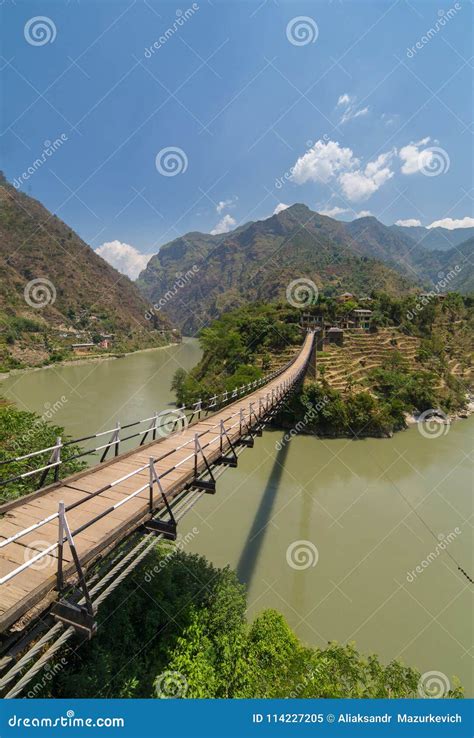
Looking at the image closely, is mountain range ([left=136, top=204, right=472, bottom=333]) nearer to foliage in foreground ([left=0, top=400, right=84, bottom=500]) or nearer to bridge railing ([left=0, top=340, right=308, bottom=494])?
foliage in foreground ([left=0, top=400, right=84, bottom=500])

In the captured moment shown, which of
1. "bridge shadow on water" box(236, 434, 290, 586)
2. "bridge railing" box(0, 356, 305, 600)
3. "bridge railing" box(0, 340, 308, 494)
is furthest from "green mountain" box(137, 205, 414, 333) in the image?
"bridge railing" box(0, 356, 305, 600)

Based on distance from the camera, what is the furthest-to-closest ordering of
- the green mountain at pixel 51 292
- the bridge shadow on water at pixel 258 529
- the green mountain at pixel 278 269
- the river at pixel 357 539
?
the green mountain at pixel 278 269 → the green mountain at pixel 51 292 → the bridge shadow on water at pixel 258 529 → the river at pixel 357 539

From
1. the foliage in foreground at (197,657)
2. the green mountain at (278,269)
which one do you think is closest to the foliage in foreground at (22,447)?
the foliage in foreground at (197,657)

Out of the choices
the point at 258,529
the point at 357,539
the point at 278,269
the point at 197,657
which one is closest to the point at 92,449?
the point at 197,657

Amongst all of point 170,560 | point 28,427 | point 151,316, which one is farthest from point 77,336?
point 170,560

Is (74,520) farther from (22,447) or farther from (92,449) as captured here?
(22,447)

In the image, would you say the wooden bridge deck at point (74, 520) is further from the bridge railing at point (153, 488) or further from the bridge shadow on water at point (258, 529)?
the bridge shadow on water at point (258, 529)

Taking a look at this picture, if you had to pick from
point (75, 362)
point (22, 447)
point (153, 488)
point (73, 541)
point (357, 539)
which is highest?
point (357, 539)
